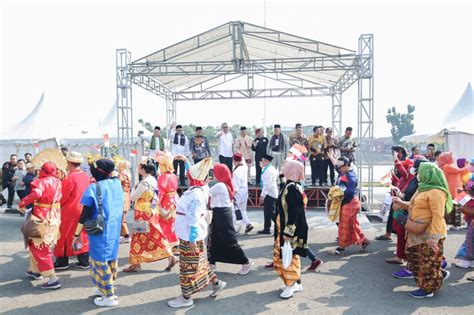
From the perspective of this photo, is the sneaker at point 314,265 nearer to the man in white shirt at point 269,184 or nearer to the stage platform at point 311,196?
the man in white shirt at point 269,184

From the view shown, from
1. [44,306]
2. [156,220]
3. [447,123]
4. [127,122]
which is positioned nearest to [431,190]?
[156,220]

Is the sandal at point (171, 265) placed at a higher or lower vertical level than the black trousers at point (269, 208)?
lower

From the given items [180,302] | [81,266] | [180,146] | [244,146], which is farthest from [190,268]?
[244,146]

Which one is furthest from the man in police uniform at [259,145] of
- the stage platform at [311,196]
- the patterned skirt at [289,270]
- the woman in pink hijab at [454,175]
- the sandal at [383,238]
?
the patterned skirt at [289,270]

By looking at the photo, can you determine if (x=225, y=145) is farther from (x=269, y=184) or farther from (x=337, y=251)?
(x=337, y=251)

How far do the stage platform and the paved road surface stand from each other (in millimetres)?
4510

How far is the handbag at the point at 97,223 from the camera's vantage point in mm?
4184

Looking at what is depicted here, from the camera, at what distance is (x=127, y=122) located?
37.3 feet

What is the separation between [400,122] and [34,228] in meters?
72.5

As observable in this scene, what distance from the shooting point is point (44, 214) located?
4.98 meters

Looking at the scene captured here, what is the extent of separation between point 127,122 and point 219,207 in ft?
24.0

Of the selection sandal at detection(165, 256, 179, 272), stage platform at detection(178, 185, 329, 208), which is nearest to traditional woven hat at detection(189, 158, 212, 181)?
sandal at detection(165, 256, 179, 272)

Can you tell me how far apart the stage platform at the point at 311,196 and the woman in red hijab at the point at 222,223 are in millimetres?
6048

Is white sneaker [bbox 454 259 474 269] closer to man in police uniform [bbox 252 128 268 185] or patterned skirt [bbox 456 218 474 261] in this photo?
patterned skirt [bbox 456 218 474 261]
